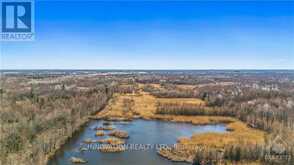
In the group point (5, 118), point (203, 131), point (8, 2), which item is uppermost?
point (8, 2)

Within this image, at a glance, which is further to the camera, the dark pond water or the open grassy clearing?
the open grassy clearing

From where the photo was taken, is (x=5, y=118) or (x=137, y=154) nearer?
(x=137, y=154)

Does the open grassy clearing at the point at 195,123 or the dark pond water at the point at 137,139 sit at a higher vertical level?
the open grassy clearing at the point at 195,123

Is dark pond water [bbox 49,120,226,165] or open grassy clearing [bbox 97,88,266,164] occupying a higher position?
open grassy clearing [bbox 97,88,266,164]

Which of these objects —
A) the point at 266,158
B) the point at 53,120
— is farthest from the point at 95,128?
the point at 266,158

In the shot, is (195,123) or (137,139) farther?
(195,123)

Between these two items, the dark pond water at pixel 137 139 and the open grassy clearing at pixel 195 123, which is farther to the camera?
the open grassy clearing at pixel 195 123

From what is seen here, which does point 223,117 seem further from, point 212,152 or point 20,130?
point 20,130

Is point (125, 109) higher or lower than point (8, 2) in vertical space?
lower
